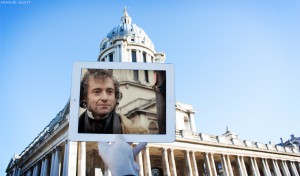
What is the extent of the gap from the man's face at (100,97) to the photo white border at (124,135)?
162mm

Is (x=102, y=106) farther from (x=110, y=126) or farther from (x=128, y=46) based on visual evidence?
(x=128, y=46)

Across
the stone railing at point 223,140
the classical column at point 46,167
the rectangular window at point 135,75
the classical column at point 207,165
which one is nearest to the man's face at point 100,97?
A: the rectangular window at point 135,75

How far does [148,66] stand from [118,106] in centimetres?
63

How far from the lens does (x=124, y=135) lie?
3.03m

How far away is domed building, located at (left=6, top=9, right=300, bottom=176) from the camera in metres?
28.9

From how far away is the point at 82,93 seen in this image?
3.23m

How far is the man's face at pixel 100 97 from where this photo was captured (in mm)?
3232

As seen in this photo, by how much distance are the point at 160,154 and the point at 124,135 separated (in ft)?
115

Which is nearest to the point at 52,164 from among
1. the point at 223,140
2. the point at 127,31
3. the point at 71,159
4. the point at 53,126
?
the point at 53,126

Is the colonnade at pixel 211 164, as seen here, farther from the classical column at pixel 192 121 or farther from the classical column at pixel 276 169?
the classical column at pixel 192 121

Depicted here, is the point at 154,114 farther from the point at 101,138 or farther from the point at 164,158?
the point at 164,158

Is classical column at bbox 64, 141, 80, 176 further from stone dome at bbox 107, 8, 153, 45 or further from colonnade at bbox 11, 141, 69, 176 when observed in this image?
stone dome at bbox 107, 8, 153, 45

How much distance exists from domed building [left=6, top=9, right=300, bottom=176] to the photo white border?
2209 centimetres

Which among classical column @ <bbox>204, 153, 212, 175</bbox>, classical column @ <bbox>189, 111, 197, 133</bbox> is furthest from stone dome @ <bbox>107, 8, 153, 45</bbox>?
classical column @ <bbox>204, 153, 212, 175</bbox>
